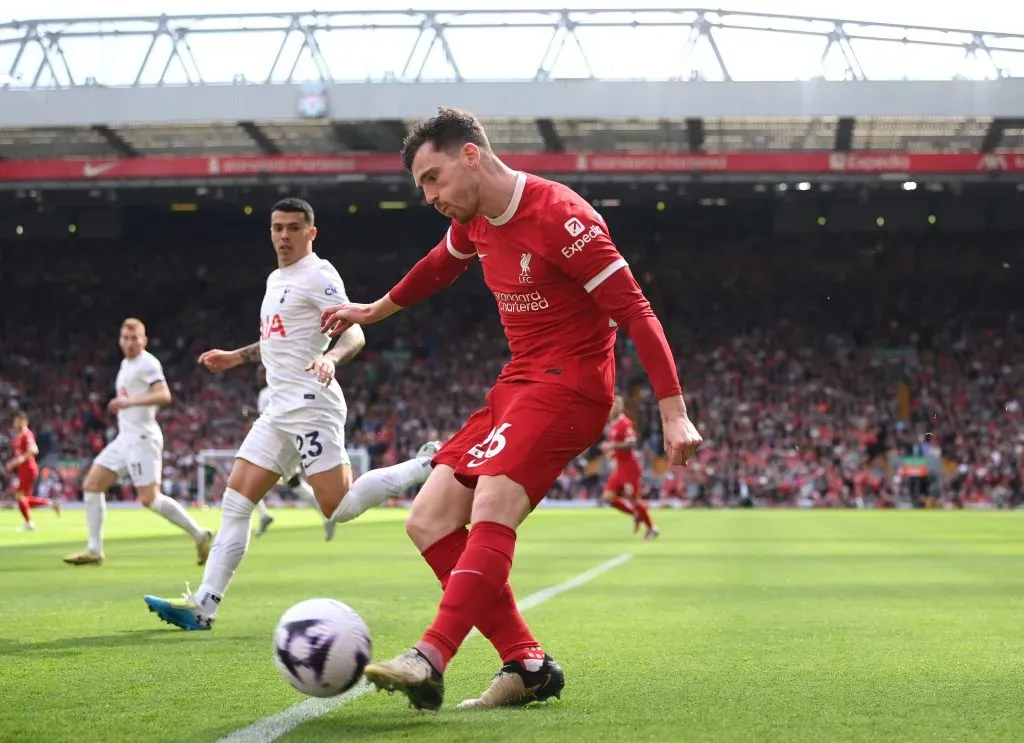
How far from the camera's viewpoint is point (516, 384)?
16.3 ft

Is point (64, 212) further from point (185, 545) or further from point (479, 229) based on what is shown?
point (479, 229)

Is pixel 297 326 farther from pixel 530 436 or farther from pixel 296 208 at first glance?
pixel 530 436

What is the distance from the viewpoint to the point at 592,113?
36.8 m

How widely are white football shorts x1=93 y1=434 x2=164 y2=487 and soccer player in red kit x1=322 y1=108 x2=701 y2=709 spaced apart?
28.4 feet

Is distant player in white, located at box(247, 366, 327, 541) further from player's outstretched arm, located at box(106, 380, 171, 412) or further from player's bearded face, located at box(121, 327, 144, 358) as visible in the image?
player's bearded face, located at box(121, 327, 144, 358)

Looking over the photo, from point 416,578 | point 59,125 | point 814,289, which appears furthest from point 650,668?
point 814,289

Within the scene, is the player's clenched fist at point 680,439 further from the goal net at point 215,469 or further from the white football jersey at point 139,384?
the goal net at point 215,469

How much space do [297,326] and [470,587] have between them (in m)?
4.04

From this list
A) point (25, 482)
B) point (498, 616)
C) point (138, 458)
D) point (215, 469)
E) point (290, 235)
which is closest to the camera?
point (498, 616)

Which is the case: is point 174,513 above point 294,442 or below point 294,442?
below

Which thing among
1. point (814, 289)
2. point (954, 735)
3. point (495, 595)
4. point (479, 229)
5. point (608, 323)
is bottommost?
point (954, 735)

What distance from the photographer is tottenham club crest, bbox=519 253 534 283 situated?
15.9ft

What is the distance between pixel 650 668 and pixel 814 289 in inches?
1654

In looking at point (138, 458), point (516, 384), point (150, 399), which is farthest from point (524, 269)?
point (138, 458)
